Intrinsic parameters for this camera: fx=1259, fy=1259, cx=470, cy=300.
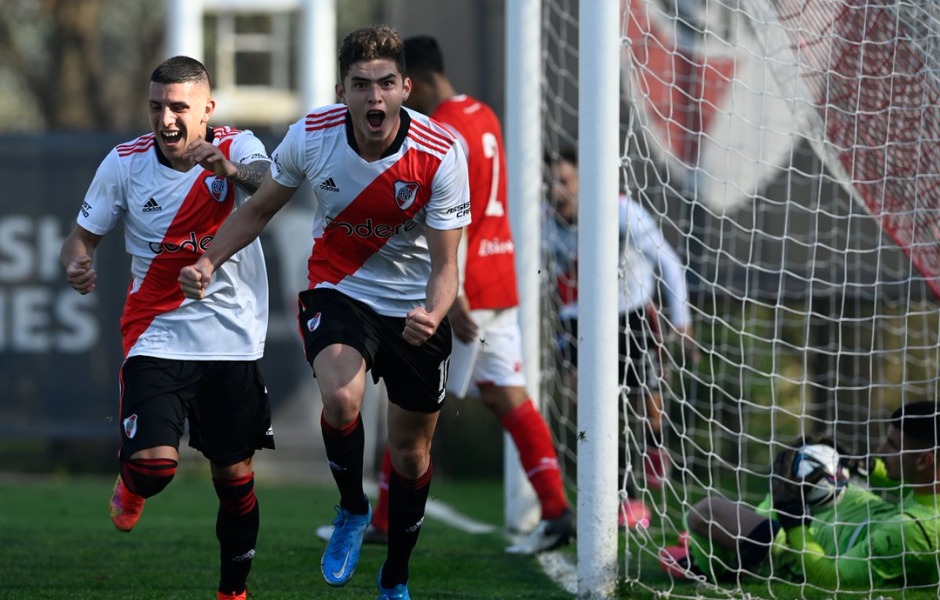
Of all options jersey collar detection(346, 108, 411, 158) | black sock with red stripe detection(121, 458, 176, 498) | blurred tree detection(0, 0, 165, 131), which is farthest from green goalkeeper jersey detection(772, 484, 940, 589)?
blurred tree detection(0, 0, 165, 131)

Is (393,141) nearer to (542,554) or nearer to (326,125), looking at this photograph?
(326,125)

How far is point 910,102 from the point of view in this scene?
18.1 feet

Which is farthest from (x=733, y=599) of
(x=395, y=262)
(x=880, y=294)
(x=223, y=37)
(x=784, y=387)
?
(x=223, y=37)

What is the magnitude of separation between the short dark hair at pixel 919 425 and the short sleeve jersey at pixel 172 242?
9.06ft

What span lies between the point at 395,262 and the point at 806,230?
492cm

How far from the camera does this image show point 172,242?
463 centimetres

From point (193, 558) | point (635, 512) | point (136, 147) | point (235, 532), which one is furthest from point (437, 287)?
point (635, 512)

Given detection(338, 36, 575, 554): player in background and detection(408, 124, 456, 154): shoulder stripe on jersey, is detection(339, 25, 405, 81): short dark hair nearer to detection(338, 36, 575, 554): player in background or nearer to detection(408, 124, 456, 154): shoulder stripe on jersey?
detection(408, 124, 456, 154): shoulder stripe on jersey

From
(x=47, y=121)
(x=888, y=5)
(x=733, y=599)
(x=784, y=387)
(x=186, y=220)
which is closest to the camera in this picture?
(x=186, y=220)

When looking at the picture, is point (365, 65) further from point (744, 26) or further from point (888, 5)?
point (744, 26)

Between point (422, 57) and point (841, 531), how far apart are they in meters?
2.97

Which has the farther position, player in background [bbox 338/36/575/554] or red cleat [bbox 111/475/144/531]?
player in background [bbox 338/36/575/554]

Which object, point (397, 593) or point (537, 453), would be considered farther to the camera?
point (537, 453)

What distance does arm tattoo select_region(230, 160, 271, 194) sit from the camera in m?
4.49
